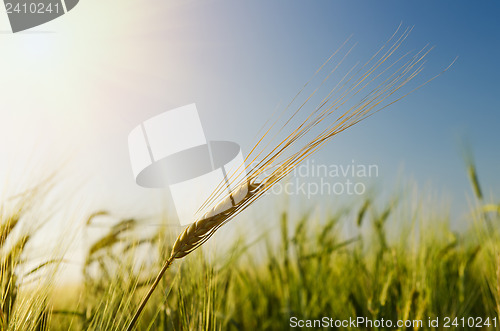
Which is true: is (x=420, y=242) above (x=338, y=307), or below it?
above

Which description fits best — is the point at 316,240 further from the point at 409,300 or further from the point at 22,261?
the point at 22,261

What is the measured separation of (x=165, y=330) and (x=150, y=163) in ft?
1.45

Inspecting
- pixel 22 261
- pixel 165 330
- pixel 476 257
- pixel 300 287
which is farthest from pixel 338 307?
pixel 22 261

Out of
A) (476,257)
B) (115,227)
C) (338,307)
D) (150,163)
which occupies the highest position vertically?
(150,163)

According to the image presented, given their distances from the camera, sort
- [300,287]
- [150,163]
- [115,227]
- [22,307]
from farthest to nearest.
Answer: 1. [300,287]
2. [150,163]
3. [115,227]
4. [22,307]

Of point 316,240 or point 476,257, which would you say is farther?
point 476,257

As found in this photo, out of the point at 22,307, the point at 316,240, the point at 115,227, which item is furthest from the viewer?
the point at 316,240

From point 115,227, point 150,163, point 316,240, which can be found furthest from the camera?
point 316,240

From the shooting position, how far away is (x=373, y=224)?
4.48ft

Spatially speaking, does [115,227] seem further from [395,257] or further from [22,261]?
[395,257]

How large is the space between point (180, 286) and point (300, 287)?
618 millimetres

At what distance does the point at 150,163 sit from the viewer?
110 cm

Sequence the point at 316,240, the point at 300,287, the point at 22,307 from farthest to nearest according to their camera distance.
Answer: the point at 316,240, the point at 300,287, the point at 22,307

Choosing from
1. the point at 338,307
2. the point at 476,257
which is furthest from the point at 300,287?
the point at 476,257
